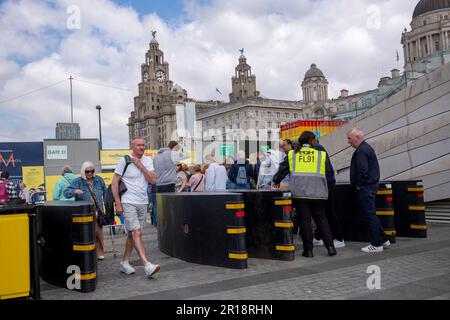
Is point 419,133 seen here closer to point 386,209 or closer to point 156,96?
point 386,209

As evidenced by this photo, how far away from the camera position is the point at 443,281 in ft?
17.8

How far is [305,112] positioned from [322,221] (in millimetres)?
106678

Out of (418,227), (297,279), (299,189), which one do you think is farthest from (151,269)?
(418,227)

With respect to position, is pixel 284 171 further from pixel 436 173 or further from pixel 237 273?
pixel 436 173

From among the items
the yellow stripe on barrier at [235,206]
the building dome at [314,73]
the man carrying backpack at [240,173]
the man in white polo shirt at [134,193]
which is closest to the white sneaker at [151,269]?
the man in white polo shirt at [134,193]

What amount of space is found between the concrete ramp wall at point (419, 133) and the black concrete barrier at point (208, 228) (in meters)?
8.01

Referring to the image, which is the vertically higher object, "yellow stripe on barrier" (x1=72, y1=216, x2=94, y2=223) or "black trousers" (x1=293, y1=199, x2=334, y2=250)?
"yellow stripe on barrier" (x1=72, y1=216, x2=94, y2=223)

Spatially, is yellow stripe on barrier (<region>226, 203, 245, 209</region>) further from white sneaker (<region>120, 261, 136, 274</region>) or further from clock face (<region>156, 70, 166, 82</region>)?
clock face (<region>156, 70, 166, 82</region>)

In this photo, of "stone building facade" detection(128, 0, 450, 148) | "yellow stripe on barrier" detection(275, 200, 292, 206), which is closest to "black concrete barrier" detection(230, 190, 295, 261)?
"yellow stripe on barrier" detection(275, 200, 292, 206)

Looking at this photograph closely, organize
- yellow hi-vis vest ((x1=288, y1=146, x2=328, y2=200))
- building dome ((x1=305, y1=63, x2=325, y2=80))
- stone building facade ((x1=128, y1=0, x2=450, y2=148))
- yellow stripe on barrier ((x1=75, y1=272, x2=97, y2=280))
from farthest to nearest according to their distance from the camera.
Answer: building dome ((x1=305, y1=63, x2=325, y2=80)) → stone building facade ((x1=128, y1=0, x2=450, y2=148)) → yellow hi-vis vest ((x1=288, y1=146, x2=328, y2=200)) → yellow stripe on barrier ((x1=75, y1=272, x2=97, y2=280))

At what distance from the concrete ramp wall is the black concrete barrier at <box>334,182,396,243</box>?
4.12 metres

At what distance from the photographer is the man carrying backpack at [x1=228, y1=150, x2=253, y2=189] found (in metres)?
12.1

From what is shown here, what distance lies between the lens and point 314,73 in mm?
120688

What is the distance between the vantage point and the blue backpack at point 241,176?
12102 millimetres
